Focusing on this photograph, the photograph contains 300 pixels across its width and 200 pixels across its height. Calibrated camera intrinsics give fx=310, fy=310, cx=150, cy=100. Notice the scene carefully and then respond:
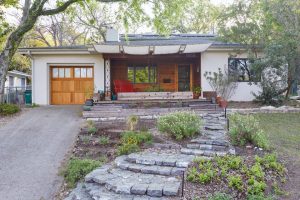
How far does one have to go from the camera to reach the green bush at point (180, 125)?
297 inches

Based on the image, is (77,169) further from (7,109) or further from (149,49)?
(149,49)

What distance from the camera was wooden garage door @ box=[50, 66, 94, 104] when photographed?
1647cm

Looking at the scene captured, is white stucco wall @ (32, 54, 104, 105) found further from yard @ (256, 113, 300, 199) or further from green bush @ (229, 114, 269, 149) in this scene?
green bush @ (229, 114, 269, 149)

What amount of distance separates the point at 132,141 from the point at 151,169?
1.71m

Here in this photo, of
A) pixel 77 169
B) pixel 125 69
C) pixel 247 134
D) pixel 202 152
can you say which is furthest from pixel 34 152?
pixel 125 69

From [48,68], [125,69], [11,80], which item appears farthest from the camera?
[11,80]

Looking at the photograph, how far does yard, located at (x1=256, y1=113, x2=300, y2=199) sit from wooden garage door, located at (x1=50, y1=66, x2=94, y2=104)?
353 inches

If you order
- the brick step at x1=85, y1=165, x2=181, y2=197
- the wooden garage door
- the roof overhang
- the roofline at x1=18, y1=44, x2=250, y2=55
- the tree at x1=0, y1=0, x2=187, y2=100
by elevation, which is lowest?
the brick step at x1=85, y1=165, x2=181, y2=197

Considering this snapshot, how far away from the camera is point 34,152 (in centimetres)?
770

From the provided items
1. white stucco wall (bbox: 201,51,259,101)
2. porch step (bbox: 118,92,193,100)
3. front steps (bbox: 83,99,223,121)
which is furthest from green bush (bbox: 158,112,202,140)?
white stucco wall (bbox: 201,51,259,101)

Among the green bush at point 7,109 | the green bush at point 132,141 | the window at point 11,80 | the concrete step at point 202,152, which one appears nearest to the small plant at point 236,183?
the concrete step at point 202,152

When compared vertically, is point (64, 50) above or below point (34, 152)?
above

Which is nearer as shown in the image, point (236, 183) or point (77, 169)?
point (236, 183)

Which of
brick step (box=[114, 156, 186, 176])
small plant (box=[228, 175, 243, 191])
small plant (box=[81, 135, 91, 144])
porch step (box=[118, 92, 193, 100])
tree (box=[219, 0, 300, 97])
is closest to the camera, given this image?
small plant (box=[228, 175, 243, 191])
